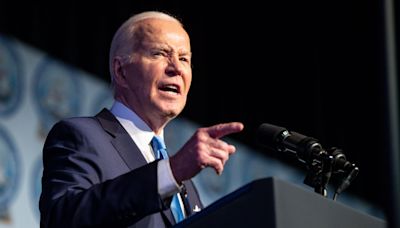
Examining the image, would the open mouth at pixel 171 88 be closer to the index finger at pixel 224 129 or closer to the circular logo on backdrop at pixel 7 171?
the index finger at pixel 224 129

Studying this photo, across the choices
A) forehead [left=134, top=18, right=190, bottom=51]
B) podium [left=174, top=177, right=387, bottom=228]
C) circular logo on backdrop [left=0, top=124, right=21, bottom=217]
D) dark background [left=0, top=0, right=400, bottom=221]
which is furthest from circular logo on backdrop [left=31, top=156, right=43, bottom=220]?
podium [left=174, top=177, right=387, bottom=228]

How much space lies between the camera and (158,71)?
78.8 inches

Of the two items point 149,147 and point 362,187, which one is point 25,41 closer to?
point 149,147

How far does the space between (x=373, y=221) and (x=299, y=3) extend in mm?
3043

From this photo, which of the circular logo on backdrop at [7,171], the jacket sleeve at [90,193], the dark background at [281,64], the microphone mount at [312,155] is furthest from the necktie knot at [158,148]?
the dark background at [281,64]

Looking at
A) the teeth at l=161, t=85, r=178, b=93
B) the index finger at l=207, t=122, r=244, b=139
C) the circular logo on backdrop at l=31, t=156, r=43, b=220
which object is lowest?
the circular logo on backdrop at l=31, t=156, r=43, b=220

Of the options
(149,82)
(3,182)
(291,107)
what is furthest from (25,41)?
(291,107)

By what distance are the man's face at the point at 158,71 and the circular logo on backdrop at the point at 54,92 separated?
95 centimetres

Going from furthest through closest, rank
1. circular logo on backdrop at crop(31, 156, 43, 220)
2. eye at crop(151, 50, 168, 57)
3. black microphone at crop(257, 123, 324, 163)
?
circular logo on backdrop at crop(31, 156, 43, 220)
eye at crop(151, 50, 168, 57)
black microphone at crop(257, 123, 324, 163)

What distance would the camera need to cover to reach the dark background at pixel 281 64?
13.2ft

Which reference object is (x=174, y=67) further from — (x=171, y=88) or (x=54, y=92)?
(x=54, y=92)

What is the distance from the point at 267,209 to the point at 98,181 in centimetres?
51

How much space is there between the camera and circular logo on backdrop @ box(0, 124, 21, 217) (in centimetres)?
274

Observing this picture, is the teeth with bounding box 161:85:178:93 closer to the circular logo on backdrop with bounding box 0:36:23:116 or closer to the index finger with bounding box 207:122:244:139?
the index finger with bounding box 207:122:244:139
